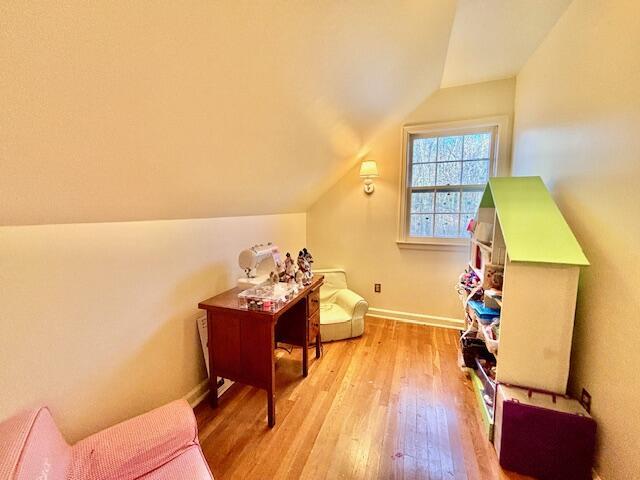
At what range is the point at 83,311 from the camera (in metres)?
1.22

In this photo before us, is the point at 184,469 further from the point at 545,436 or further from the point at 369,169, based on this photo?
the point at 369,169

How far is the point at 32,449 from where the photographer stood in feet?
2.68

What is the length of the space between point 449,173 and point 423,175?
0.25m

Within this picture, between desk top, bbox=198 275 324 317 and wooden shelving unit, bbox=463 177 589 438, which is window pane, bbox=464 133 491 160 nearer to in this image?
wooden shelving unit, bbox=463 177 589 438

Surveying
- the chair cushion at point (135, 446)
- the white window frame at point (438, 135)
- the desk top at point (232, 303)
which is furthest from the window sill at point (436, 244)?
the chair cushion at point (135, 446)

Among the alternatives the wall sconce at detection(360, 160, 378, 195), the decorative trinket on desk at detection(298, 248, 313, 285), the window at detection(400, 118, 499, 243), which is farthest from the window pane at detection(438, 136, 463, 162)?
the decorative trinket on desk at detection(298, 248, 313, 285)

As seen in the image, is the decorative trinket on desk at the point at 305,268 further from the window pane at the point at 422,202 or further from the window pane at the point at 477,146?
the window pane at the point at 477,146

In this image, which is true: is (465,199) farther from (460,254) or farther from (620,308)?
(620,308)

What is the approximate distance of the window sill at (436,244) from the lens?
2.80 meters

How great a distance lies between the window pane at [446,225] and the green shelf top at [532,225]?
3.51 ft

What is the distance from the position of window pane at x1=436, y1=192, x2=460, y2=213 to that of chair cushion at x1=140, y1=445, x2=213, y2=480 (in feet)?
9.20

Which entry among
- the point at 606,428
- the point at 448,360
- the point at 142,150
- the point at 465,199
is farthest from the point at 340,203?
the point at 606,428

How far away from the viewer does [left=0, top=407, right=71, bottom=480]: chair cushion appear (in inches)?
29.4

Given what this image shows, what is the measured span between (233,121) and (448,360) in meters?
2.45
